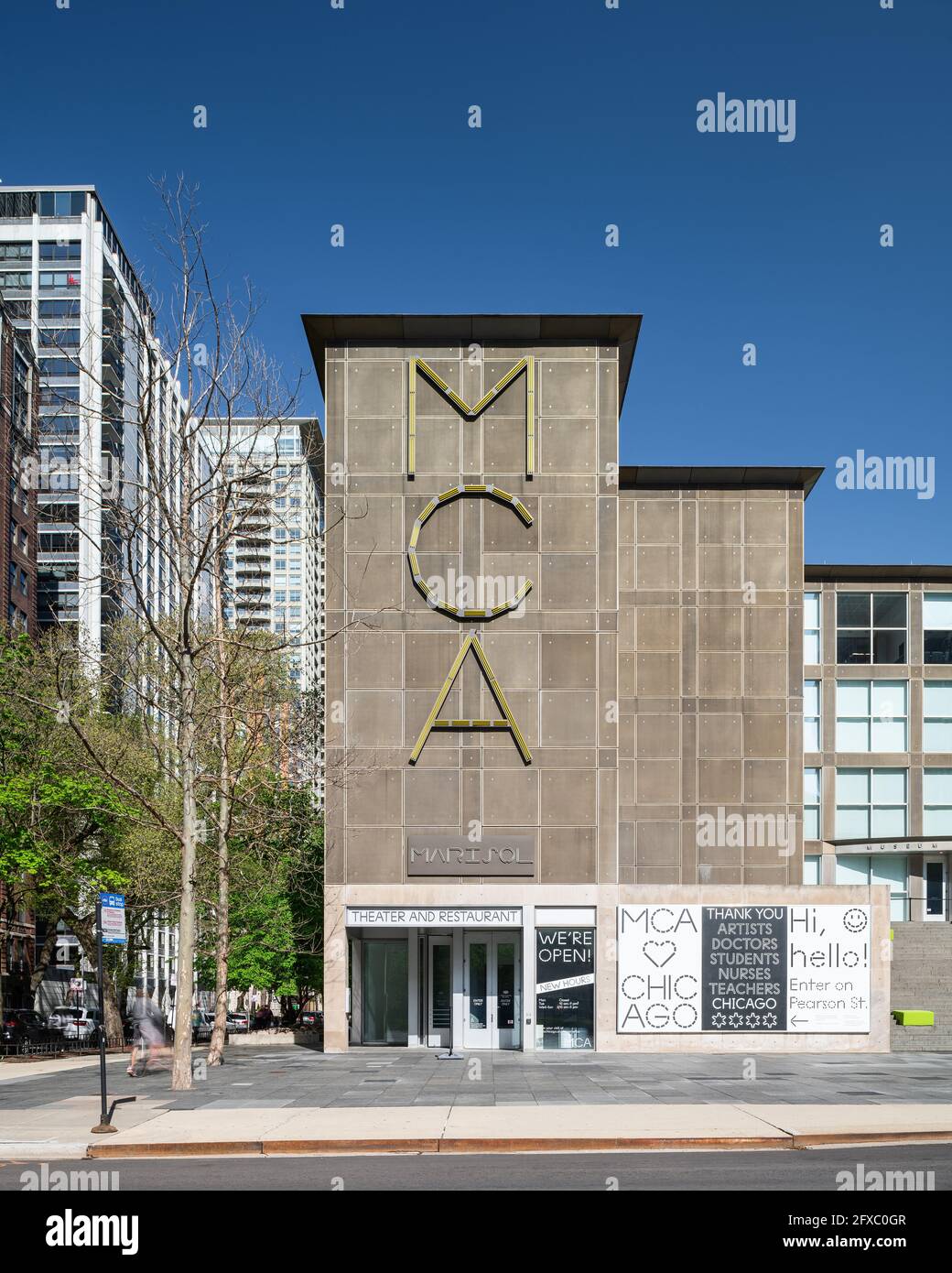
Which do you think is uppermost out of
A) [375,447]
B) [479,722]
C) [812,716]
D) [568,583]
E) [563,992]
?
[375,447]

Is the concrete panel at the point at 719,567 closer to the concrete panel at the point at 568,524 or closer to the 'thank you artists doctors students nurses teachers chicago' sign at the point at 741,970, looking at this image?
the concrete panel at the point at 568,524

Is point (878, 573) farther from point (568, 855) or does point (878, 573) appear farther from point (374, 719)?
point (374, 719)

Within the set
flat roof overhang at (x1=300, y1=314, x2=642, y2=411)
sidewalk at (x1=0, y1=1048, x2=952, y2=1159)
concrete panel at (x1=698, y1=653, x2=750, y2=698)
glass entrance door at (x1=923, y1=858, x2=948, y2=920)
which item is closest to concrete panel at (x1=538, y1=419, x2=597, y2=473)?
flat roof overhang at (x1=300, y1=314, x2=642, y2=411)

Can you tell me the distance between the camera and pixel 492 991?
3272 centimetres

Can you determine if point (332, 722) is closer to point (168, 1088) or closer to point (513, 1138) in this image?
point (168, 1088)

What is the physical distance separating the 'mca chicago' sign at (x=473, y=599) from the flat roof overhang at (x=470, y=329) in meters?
0.73

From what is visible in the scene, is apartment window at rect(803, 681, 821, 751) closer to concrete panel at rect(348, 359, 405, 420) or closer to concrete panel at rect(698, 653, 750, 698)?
concrete panel at rect(698, 653, 750, 698)

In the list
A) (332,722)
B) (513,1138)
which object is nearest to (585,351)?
(332,722)

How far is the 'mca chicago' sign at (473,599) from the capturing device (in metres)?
32.8

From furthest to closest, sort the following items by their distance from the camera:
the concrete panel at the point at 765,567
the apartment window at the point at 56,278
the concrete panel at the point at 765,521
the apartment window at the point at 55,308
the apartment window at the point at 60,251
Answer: the apartment window at the point at 60,251 → the apartment window at the point at 56,278 → the apartment window at the point at 55,308 → the concrete panel at the point at 765,521 → the concrete panel at the point at 765,567

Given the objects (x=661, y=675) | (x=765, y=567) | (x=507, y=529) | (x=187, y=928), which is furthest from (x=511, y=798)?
(x=187, y=928)

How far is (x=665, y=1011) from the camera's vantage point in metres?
32.1

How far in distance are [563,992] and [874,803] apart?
68.4 feet

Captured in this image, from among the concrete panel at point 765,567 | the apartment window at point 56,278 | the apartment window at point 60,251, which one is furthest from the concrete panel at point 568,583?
→ the apartment window at point 60,251
